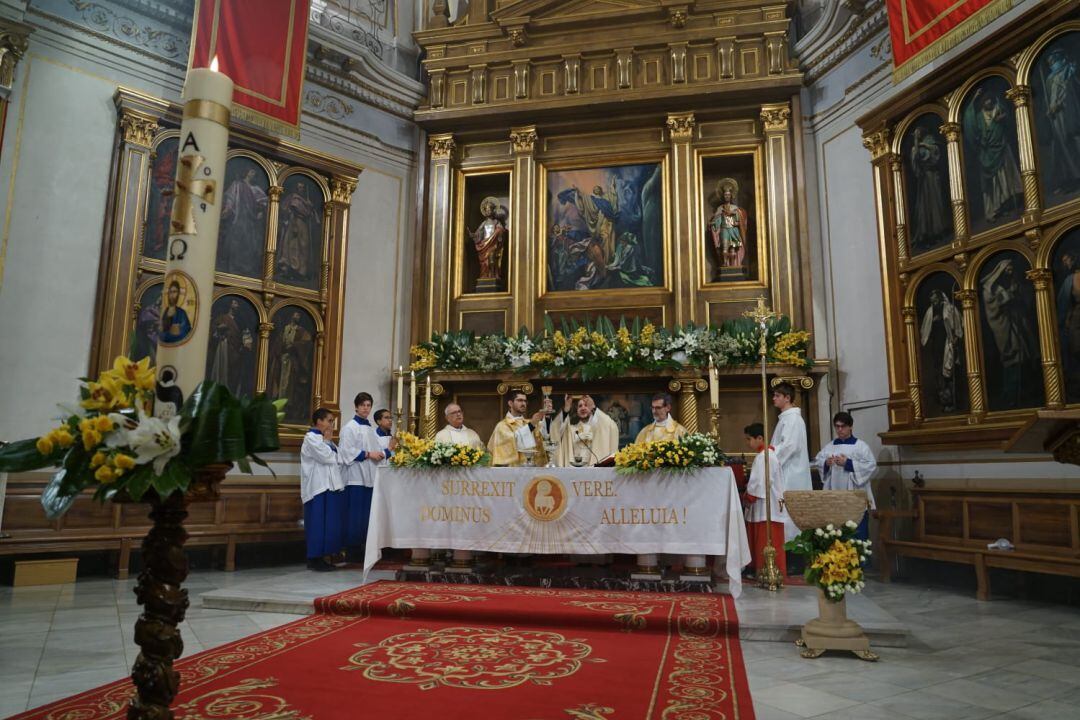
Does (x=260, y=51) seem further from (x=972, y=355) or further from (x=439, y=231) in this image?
(x=972, y=355)

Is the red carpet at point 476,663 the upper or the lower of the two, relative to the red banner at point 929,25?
lower

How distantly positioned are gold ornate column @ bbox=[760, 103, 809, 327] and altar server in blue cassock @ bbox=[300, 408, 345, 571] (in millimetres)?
5980

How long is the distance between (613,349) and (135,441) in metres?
7.97

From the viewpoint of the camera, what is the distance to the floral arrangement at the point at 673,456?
6203mm

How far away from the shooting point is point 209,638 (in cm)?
479

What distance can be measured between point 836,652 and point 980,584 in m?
3.07

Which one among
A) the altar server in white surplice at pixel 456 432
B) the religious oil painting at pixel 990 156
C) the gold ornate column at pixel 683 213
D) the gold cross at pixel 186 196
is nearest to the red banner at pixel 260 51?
the altar server in white surplice at pixel 456 432

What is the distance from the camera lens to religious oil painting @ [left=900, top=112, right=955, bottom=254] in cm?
806

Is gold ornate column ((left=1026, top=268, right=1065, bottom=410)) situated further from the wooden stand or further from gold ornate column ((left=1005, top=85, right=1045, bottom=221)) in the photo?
the wooden stand

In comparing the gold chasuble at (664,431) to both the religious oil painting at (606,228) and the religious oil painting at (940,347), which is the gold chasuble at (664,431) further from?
the religious oil painting at (606,228)

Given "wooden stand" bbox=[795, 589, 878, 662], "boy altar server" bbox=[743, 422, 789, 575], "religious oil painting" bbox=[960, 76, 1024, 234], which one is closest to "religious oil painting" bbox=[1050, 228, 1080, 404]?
"religious oil painting" bbox=[960, 76, 1024, 234]

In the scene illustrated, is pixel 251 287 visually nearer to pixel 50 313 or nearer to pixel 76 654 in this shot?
pixel 50 313

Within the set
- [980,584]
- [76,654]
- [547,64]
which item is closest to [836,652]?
[980,584]

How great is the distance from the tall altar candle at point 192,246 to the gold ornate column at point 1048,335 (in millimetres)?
6946
